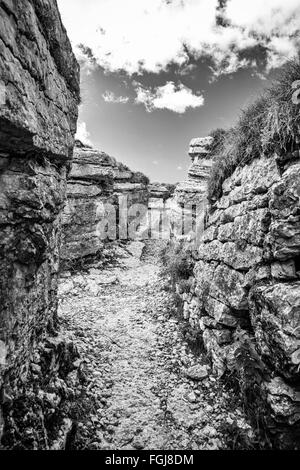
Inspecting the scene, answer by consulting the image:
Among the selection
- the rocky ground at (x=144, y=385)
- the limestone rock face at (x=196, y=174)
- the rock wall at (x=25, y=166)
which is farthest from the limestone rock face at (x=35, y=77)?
the limestone rock face at (x=196, y=174)

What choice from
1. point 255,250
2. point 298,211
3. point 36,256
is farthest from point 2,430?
point 298,211

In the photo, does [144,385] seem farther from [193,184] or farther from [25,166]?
[193,184]

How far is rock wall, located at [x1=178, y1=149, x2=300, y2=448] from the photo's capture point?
5094mm

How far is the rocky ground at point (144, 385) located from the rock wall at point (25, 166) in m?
2.08

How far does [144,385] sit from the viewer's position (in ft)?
23.5

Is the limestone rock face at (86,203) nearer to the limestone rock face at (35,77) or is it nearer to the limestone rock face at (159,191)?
the limestone rock face at (159,191)

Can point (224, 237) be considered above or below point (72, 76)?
below

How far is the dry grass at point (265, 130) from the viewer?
20.7 ft

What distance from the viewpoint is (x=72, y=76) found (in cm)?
690

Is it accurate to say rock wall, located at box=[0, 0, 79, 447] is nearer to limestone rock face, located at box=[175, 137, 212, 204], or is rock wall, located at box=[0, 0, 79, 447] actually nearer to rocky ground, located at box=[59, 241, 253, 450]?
rocky ground, located at box=[59, 241, 253, 450]

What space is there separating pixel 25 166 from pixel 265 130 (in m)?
5.86

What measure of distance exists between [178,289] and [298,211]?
631 cm

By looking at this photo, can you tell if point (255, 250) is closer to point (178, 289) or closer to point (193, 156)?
point (178, 289)

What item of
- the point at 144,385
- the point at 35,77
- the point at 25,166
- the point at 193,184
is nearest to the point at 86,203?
the point at 193,184
